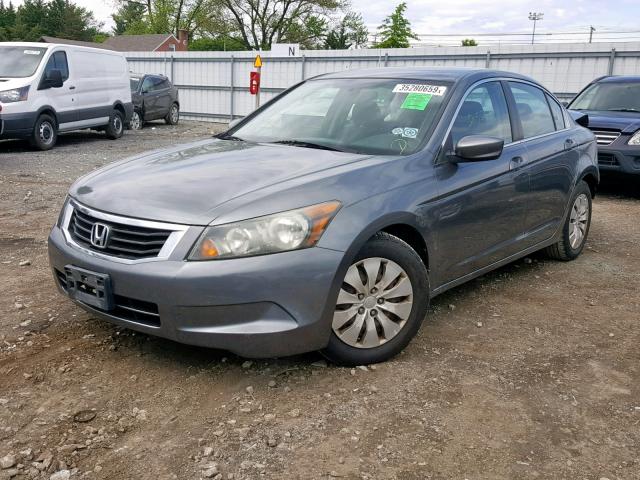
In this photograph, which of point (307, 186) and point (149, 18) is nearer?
point (307, 186)

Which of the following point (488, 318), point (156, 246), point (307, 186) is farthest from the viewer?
point (488, 318)

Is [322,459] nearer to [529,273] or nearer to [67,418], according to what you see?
[67,418]

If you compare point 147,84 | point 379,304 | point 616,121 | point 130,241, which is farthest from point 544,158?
→ point 147,84

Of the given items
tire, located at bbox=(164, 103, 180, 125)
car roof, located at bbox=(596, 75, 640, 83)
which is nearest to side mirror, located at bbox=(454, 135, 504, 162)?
car roof, located at bbox=(596, 75, 640, 83)

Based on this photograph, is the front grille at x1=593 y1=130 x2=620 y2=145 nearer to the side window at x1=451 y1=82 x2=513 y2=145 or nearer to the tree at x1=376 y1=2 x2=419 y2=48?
the side window at x1=451 y1=82 x2=513 y2=145

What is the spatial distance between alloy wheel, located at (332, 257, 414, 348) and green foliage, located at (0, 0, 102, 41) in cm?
6764

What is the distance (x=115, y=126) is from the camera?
14.8 metres

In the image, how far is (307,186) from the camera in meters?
3.15

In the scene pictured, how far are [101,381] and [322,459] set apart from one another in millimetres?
1218

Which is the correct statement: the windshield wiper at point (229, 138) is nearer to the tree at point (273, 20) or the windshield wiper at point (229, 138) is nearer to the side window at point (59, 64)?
the side window at point (59, 64)

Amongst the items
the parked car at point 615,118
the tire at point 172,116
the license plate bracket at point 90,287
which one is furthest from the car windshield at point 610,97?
the tire at point 172,116

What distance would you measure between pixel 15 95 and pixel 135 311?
9.84 meters

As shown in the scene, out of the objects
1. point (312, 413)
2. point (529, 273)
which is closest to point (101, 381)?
point (312, 413)

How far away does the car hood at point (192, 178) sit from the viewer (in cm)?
305
